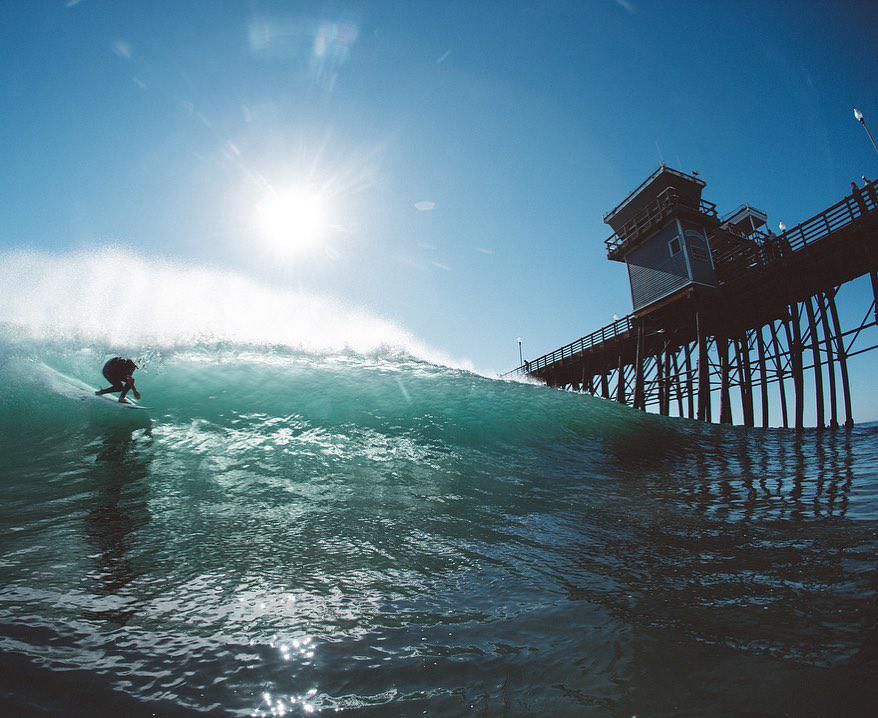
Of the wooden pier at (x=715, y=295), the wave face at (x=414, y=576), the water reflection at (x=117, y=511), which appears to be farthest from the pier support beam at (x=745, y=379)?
the water reflection at (x=117, y=511)

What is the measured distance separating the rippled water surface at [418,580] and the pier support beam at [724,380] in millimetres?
9495

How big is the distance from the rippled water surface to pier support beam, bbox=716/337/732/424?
374 inches

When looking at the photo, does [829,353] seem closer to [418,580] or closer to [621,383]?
[621,383]

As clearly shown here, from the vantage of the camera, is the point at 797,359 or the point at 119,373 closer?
the point at 119,373

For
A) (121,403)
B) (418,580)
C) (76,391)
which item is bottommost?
(418,580)

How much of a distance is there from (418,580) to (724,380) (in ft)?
55.0

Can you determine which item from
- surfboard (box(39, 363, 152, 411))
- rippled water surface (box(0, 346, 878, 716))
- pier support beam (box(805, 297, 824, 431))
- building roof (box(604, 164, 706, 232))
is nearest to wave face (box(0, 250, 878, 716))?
rippled water surface (box(0, 346, 878, 716))

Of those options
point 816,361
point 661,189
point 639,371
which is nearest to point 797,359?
point 816,361

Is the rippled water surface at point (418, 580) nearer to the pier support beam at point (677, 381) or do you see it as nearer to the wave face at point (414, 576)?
the wave face at point (414, 576)

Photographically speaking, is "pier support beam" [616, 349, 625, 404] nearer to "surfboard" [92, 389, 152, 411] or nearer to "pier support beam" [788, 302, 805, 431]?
"pier support beam" [788, 302, 805, 431]

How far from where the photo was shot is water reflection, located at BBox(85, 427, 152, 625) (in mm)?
1965

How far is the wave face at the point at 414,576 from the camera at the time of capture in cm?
130

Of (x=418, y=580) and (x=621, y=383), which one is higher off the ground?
(x=621, y=383)

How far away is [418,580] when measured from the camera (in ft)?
7.21
